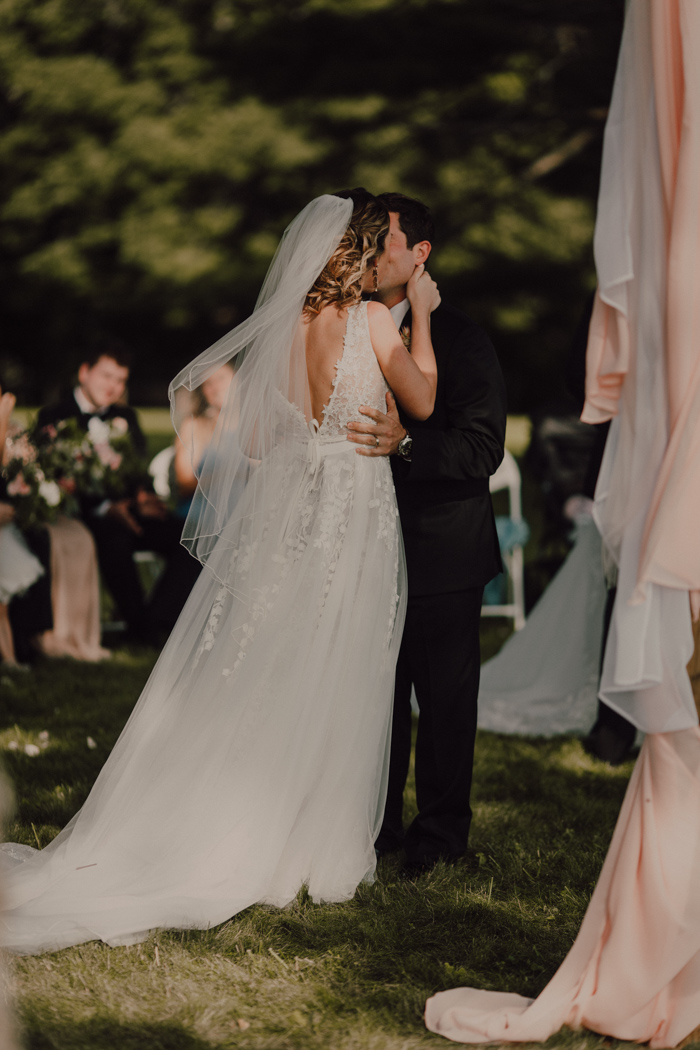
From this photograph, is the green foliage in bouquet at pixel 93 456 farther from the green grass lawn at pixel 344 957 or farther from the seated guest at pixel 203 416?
the green grass lawn at pixel 344 957

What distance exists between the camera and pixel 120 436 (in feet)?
25.6

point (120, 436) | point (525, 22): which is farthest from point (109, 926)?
point (525, 22)

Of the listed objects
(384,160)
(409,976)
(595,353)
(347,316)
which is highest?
(384,160)

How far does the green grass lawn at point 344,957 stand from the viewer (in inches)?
111

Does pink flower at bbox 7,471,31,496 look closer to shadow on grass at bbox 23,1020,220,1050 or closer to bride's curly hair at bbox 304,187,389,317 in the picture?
bride's curly hair at bbox 304,187,389,317

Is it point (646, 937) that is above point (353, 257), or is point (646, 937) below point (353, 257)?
below

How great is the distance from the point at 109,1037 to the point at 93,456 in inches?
207

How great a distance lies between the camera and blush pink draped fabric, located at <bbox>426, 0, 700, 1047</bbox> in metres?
2.59

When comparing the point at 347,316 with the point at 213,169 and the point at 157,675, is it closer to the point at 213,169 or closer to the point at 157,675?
the point at 157,675

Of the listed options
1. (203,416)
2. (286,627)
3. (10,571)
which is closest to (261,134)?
(203,416)

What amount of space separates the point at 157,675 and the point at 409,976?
1313 millimetres

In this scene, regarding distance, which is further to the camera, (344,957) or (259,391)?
(259,391)

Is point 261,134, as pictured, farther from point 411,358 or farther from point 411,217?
point 411,358

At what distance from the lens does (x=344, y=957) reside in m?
3.22
